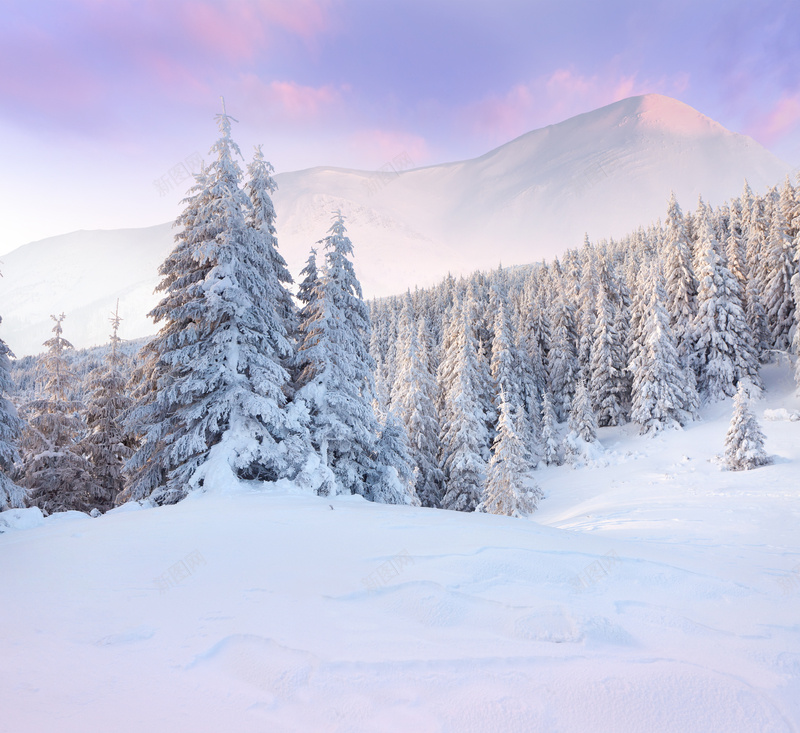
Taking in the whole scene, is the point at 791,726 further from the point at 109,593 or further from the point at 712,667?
the point at 109,593

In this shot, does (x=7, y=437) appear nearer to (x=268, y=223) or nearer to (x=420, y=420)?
(x=268, y=223)

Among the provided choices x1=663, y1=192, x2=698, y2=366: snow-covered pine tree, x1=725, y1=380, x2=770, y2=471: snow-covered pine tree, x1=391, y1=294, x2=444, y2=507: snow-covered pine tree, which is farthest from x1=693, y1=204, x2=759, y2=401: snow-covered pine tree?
x1=391, y1=294, x2=444, y2=507: snow-covered pine tree

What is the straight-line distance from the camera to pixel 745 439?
18.2 m

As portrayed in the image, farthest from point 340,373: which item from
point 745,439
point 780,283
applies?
point 780,283

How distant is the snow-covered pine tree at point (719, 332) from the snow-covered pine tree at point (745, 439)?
15653mm

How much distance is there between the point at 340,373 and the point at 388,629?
1060 cm

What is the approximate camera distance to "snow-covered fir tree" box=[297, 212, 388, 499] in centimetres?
1288

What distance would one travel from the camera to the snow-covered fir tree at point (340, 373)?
12.9m

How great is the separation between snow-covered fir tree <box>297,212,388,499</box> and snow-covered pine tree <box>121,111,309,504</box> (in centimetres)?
115

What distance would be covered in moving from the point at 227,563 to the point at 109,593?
113 cm

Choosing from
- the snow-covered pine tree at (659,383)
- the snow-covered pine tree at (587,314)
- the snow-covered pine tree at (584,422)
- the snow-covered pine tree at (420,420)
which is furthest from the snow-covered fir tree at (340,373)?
the snow-covered pine tree at (587,314)

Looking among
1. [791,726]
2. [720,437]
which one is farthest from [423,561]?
[720,437]

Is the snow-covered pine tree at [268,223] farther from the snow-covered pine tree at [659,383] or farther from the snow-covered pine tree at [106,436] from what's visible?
the snow-covered pine tree at [659,383]

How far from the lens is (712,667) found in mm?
2818
